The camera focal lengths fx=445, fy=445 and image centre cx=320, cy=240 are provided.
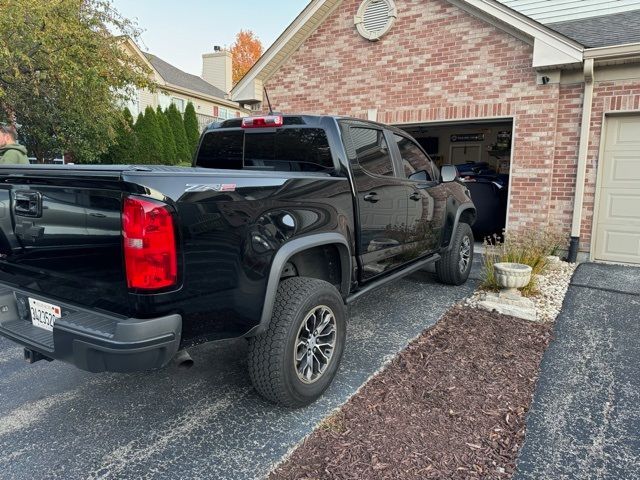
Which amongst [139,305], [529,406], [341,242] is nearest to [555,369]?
[529,406]

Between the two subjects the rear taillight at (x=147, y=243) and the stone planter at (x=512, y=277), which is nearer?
the rear taillight at (x=147, y=243)

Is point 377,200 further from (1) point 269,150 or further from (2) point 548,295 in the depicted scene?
(2) point 548,295

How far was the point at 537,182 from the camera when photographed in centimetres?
694

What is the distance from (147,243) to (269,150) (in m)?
1.80

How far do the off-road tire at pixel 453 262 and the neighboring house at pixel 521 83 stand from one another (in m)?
2.25

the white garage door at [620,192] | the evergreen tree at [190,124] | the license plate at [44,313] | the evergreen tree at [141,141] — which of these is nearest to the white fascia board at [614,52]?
the white garage door at [620,192]

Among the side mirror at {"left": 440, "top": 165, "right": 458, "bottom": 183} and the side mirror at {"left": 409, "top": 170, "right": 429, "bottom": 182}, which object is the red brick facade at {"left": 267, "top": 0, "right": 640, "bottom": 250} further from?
the side mirror at {"left": 409, "top": 170, "right": 429, "bottom": 182}

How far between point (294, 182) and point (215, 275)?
29.9 inches

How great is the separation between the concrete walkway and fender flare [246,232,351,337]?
4.93 feet

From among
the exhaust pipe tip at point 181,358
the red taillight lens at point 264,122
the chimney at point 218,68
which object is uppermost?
the chimney at point 218,68

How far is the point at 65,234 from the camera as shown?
2.21 meters

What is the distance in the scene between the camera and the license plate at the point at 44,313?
2.28m

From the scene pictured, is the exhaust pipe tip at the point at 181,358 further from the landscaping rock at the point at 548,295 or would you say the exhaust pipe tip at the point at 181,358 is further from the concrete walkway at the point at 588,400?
the landscaping rock at the point at 548,295

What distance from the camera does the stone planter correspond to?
4.75 metres
